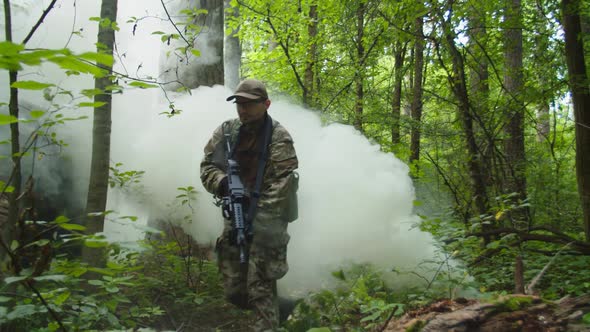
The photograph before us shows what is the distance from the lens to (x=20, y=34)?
5.46 metres

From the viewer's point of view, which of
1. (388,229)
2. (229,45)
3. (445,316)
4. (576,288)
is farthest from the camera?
(229,45)

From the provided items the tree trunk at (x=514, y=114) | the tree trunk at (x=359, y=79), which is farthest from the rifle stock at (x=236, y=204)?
the tree trunk at (x=359, y=79)

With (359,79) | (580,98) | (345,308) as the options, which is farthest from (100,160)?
(359,79)

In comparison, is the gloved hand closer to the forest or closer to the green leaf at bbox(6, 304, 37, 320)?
the forest

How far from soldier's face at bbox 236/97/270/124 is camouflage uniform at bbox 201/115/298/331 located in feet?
0.34

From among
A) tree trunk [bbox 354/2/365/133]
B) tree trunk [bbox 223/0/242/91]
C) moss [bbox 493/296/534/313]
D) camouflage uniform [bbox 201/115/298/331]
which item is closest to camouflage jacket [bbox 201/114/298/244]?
camouflage uniform [bbox 201/115/298/331]

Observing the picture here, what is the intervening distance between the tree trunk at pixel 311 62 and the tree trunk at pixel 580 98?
4.80 metres

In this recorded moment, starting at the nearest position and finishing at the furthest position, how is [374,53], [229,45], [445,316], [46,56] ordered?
1. [46,56]
2. [445,316]
3. [374,53]
4. [229,45]

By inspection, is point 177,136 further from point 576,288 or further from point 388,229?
point 576,288

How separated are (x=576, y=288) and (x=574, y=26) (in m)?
2.59

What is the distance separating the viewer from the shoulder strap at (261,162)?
4.16m

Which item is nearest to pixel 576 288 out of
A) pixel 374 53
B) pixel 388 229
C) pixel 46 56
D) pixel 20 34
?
pixel 388 229

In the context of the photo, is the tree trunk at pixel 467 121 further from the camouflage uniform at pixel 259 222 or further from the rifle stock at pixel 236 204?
the rifle stock at pixel 236 204

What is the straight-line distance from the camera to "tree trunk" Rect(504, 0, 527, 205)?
4969mm
